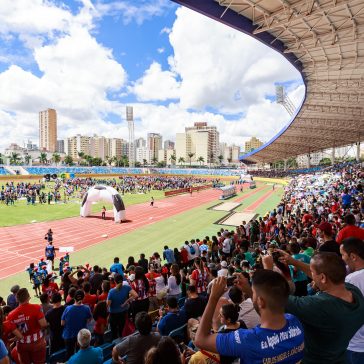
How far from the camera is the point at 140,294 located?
21.1ft

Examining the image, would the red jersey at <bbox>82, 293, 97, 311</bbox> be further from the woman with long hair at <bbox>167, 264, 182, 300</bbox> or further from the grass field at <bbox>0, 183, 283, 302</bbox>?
the grass field at <bbox>0, 183, 283, 302</bbox>

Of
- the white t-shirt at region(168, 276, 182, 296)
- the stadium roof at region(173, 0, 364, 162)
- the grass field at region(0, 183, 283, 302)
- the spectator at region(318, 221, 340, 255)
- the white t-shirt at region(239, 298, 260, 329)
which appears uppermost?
the stadium roof at region(173, 0, 364, 162)

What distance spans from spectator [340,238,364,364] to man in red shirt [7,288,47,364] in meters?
4.48

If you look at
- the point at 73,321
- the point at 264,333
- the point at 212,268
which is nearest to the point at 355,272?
the point at 264,333

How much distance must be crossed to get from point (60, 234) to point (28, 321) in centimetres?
1812

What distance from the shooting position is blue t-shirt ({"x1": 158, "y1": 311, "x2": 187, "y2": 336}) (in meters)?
4.56

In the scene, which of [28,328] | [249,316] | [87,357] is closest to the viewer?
[87,357]

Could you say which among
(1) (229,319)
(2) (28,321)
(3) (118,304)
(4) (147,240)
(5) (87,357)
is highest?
(1) (229,319)

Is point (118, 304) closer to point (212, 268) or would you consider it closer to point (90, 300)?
point (90, 300)

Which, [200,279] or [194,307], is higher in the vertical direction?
[194,307]

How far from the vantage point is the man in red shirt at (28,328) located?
471cm

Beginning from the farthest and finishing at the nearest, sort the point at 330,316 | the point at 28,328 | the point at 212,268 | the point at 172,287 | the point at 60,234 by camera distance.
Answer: the point at 60,234, the point at 212,268, the point at 172,287, the point at 28,328, the point at 330,316

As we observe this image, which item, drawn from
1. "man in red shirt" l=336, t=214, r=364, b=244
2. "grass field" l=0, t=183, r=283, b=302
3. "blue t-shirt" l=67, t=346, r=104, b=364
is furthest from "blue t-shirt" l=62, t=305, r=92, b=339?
"grass field" l=0, t=183, r=283, b=302

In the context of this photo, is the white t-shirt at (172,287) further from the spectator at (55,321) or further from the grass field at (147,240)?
the grass field at (147,240)
